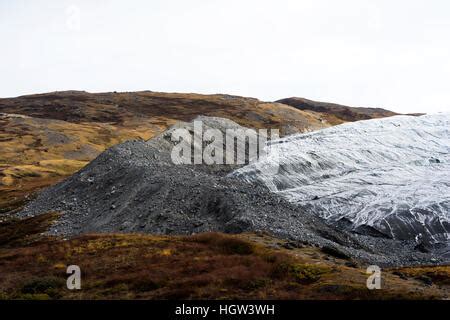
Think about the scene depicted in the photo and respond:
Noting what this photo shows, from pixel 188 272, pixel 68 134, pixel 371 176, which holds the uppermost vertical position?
pixel 68 134

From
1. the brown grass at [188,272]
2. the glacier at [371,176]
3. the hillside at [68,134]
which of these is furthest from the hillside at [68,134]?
the glacier at [371,176]

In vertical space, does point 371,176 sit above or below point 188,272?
above

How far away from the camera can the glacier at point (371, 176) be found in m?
57.4

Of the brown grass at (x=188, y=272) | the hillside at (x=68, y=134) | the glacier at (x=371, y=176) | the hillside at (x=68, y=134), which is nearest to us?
the brown grass at (x=188, y=272)

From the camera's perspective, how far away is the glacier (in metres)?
57.4

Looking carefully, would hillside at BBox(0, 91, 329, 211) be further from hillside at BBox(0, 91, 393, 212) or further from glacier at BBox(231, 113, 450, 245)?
glacier at BBox(231, 113, 450, 245)

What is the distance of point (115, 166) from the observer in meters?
67.3

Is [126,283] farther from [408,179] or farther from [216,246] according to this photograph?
[408,179]

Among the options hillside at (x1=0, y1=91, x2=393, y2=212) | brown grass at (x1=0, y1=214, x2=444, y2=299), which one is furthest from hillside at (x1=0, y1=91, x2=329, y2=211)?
brown grass at (x1=0, y1=214, x2=444, y2=299)

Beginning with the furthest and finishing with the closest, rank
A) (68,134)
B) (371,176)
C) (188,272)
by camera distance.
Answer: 1. (68,134)
2. (371,176)
3. (188,272)

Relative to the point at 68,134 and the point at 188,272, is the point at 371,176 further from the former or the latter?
the point at 68,134

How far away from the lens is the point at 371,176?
2884 inches

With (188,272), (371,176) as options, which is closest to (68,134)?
(371,176)

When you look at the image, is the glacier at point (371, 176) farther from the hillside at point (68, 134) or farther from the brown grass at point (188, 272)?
the hillside at point (68, 134)
